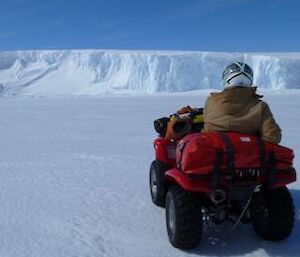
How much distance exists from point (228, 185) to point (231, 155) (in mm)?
175

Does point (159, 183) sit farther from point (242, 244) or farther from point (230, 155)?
point (230, 155)

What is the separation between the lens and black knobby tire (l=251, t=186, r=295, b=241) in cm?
271

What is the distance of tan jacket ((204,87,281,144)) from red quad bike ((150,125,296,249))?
0.11 meters

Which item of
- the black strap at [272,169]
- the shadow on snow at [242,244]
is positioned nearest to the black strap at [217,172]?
the black strap at [272,169]

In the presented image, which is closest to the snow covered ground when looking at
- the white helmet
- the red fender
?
the red fender

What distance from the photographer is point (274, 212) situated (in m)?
2.71

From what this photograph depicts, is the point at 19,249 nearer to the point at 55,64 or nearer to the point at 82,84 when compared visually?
the point at 82,84

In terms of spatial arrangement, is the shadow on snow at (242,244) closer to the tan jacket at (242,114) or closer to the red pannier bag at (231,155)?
the red pannier bag at (231,155)

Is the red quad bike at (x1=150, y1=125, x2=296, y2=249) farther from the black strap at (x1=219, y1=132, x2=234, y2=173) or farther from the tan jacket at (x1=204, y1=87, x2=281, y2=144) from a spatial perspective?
the tan jacket at (x1=204, y1=87, x2=281, y2=144)

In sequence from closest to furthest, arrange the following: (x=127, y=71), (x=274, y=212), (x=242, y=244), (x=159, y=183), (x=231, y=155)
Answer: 1. (x=231, y=155)
2. (x=274, y=212)
3. (x=242, y=244)
4. (x=159, y=183)
5. (x=127, y=71)

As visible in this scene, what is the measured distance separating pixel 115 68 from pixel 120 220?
44.7m

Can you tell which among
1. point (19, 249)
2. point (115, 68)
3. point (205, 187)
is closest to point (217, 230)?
point (205, 187)

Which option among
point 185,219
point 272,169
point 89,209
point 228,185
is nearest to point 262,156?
point 272,169

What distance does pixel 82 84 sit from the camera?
4972 centimetres
